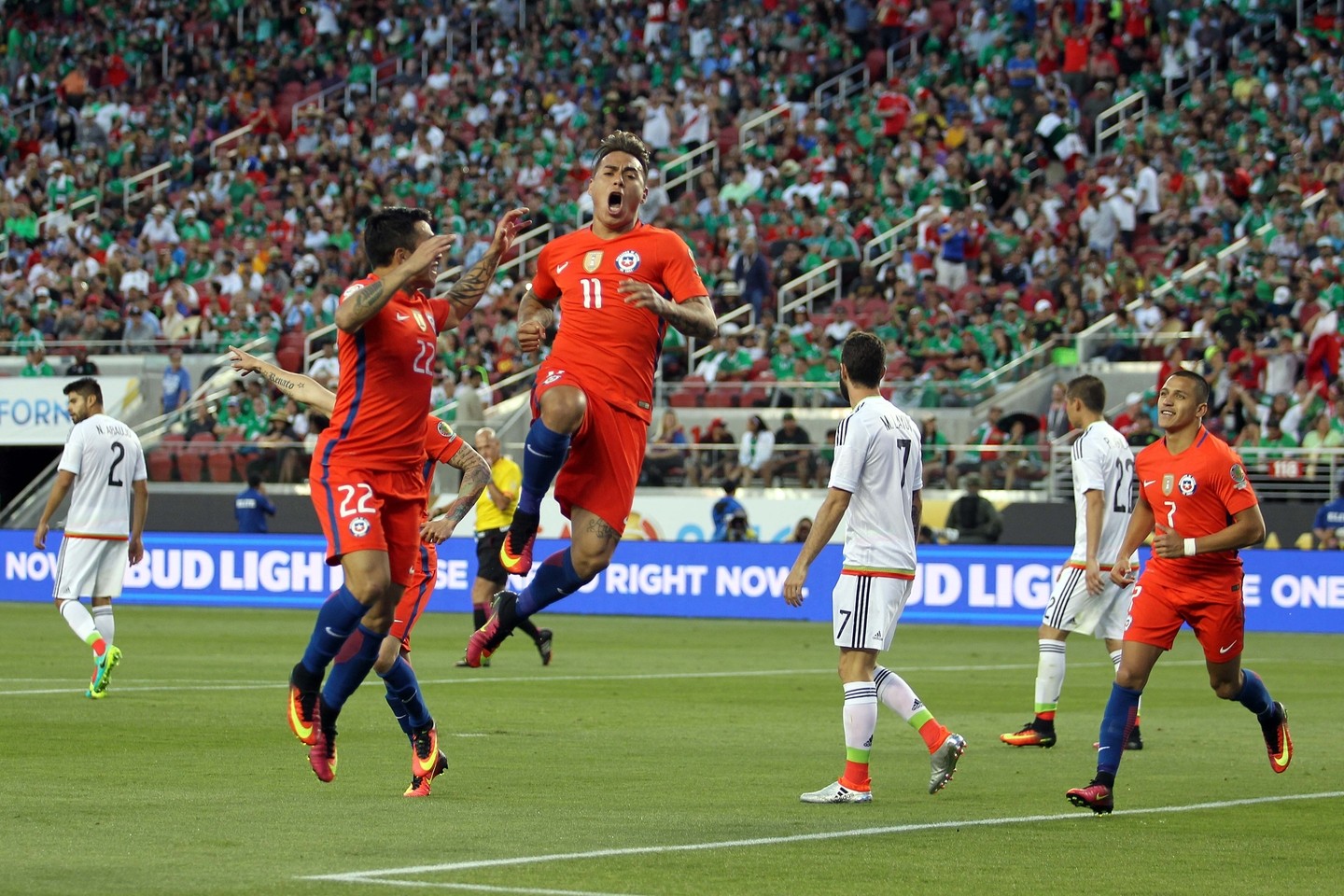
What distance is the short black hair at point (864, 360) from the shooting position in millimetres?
9828

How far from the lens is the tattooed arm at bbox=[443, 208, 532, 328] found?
9461 millimetres

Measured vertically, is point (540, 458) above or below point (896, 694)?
above

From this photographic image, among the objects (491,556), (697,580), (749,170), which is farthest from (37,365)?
(491,556)

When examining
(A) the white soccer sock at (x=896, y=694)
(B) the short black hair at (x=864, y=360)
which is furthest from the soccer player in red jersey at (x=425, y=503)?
(A) the white soccer sock at (x=896, y=694)

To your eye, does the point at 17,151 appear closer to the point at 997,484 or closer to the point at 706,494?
the point at 706,494

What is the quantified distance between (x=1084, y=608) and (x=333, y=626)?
5.72m

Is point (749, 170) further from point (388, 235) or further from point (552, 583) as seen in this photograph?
point (388, 235)

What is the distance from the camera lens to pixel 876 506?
9852 mm

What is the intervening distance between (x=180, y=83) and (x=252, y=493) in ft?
55.1

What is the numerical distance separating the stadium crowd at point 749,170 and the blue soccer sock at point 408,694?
18204 millimetres

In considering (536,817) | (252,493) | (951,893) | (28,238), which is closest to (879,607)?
(536,817)

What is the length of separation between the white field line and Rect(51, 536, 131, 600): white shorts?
74cm

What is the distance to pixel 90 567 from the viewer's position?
52.1ft

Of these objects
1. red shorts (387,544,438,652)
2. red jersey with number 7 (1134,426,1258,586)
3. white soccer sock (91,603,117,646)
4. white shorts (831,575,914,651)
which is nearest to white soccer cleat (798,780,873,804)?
white shorts (831,575,914,651)
